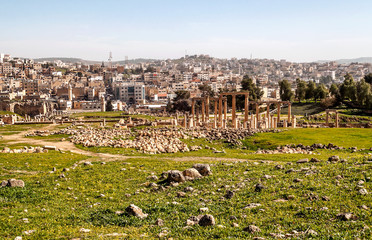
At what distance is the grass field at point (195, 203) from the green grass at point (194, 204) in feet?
0.09

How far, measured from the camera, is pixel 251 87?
99.4m

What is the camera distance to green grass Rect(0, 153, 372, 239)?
9.88 metres

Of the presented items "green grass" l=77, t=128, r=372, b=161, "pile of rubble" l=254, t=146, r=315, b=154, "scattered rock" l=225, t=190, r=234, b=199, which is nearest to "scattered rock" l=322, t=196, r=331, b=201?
"scattered rock" l=225, t=190, r=234, b=199

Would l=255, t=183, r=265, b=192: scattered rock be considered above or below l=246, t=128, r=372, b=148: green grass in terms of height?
above

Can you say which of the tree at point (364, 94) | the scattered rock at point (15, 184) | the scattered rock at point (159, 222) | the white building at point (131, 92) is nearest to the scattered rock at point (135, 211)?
the scattered rock at point (159, 222)

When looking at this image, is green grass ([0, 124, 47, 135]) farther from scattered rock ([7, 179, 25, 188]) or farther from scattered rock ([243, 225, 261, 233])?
scattered rock ([243, 225, 261, 233])

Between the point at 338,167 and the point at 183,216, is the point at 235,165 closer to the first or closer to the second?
the point at 338,167

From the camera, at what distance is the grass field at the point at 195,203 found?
984 centimetres

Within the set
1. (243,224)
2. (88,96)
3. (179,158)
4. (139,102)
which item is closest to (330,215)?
(243,224)

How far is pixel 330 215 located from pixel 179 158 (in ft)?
55.7

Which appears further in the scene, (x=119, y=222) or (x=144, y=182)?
(x=144, y=182)

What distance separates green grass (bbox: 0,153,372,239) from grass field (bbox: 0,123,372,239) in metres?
0.03

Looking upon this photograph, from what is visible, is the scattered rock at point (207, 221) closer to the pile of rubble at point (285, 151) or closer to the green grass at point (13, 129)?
the pile of rubble at point (285, 151)

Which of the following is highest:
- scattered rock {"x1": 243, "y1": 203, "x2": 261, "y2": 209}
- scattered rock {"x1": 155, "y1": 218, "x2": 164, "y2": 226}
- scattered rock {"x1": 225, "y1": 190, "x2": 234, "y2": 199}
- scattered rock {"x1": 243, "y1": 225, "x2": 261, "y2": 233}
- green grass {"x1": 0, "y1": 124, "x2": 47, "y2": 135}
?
scattered rock {"x1": 243, "y1": 225, "x2": 261, "y2": 233}
